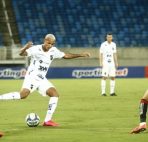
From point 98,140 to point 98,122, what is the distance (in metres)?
2.46

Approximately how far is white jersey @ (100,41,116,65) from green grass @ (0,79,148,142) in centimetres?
161

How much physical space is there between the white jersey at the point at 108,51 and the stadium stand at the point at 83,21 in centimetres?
1335

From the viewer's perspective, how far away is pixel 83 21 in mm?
35031

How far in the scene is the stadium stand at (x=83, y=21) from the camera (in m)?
33.6

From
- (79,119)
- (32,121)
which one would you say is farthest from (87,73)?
(32,121)

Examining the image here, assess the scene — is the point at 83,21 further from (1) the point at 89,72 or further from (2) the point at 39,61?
(2) the point at 39,61

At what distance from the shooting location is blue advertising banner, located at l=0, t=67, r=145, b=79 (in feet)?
100

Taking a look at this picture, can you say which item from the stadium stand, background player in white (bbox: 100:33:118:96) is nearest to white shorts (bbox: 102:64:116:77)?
background player in white (bbox: 100:33:118:96)

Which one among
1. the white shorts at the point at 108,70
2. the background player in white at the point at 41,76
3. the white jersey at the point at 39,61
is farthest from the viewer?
the white shorts at the point at 108,70

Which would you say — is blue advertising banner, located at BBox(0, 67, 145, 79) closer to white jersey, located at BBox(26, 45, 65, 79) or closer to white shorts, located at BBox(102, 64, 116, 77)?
white shorts, located at BBox(102, 64, 116, 77)

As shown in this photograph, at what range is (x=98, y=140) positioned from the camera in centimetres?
879

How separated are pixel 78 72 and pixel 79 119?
1953cm

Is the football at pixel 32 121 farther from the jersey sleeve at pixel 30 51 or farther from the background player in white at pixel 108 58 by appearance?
the background player in white at pixel 108 58

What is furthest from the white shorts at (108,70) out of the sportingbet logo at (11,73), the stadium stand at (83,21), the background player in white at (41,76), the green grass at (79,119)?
the stadium stand at (83,21)
